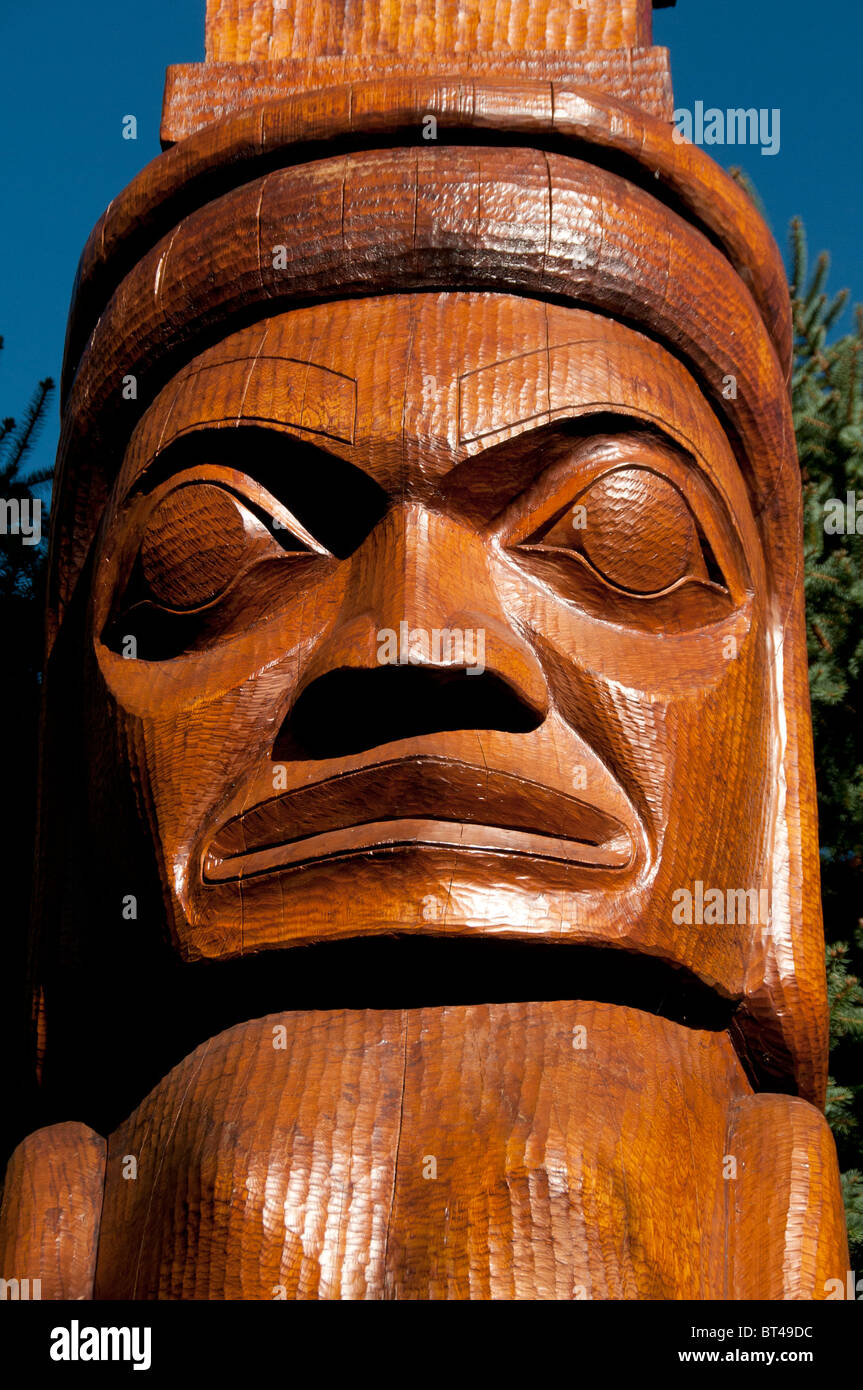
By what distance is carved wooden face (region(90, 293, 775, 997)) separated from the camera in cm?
261

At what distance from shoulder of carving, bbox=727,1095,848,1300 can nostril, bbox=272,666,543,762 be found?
0.79m

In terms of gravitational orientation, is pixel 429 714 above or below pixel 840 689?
below

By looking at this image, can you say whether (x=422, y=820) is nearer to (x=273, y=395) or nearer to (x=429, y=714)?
(x=429, y=714)

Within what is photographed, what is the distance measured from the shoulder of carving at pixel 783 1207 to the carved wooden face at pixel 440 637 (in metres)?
0.25

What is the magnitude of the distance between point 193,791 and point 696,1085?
3.26 ft

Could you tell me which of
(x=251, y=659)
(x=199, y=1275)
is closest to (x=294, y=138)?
(x=251, y=659)

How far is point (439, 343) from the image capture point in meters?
2.98

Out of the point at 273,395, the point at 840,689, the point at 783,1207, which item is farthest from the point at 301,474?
the point at 840,689

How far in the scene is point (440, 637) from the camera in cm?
265

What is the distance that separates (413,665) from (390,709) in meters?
0.12

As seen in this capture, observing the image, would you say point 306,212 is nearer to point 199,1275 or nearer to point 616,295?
point 616,295

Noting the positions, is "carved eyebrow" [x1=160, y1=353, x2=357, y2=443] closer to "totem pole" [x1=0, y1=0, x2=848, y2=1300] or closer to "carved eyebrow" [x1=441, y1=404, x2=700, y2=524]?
"totem pole" [x1=0, y1=0, x2=848, y2=1300]

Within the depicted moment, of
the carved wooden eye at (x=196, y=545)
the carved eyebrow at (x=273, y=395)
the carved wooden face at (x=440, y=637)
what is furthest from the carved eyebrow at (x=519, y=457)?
the carved wooden eye at (x=196, y=545)

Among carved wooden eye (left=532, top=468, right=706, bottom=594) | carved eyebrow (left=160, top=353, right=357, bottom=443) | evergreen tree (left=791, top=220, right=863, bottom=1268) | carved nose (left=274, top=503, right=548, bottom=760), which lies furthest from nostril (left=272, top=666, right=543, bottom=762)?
evergreen tree (left=791, top=220, right=863, bottom=1268)
